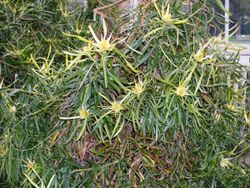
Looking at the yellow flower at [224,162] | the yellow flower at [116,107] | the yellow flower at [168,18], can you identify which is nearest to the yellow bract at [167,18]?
the yellow flower at [168,18]

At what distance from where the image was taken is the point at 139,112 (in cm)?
113

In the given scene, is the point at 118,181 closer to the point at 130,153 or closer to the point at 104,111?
the point at 130,153

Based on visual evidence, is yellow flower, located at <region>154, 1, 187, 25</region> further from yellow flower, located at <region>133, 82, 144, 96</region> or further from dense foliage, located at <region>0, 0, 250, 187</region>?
yellow flower, located at <region>133, 82, 144, 96</region>

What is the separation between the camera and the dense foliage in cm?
112

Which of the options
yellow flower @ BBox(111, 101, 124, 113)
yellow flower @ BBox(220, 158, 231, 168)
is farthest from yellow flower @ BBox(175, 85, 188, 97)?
yellow flower @ BBox(220, 158, 231, 168)

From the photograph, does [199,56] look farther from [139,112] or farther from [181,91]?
[139,112]

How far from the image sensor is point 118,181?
118cm

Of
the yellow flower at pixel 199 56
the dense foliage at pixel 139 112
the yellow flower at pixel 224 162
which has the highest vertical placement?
the yellow flower at pixel 199 56

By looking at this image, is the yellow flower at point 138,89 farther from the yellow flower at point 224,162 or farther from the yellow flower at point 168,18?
the yellow flower at point 224,162

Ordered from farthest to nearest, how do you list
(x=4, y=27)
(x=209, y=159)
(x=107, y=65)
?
(x=4, y=27)
(x=209, y=159)
(x=107, y=65)

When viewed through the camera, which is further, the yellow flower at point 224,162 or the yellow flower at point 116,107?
the yellow flower at point 224,162

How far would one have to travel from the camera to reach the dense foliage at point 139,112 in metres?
1.12

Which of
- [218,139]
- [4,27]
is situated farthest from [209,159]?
[4,27]

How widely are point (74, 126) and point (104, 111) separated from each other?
10cm
